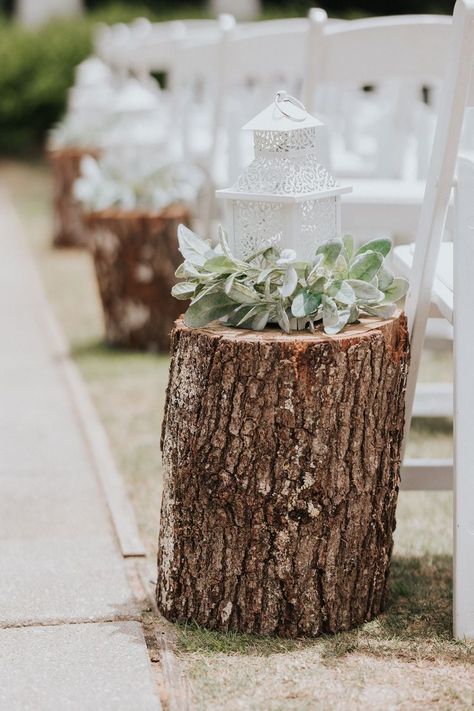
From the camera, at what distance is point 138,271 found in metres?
5.79

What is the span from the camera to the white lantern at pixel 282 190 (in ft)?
8.91

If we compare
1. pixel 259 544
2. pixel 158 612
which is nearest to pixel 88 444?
Result: pixel 158 612

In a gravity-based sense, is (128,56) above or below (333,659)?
above

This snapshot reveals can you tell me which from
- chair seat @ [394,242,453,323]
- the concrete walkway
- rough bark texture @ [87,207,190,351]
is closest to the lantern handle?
chair seat @ [394,242,453,323]

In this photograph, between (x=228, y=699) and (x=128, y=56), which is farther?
(x=128, y=56)

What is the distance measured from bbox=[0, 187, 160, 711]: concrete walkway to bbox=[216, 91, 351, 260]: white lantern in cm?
95

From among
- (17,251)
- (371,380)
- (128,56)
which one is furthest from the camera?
(17,251)

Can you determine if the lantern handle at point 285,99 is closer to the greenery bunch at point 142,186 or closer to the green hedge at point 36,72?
the greenery bunch at point 142,186

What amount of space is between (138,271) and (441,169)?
3183mm

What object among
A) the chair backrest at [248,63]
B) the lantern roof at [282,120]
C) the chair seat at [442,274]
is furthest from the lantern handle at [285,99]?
the chair backrest at [248,63]

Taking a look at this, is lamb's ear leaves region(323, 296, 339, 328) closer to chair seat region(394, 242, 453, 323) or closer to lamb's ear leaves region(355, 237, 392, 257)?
lamb's ear leaves region(355, 237, 392, 257)

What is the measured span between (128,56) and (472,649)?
6602 mm

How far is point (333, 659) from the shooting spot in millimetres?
2611

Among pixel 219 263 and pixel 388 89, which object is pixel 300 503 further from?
pixel 388 89
